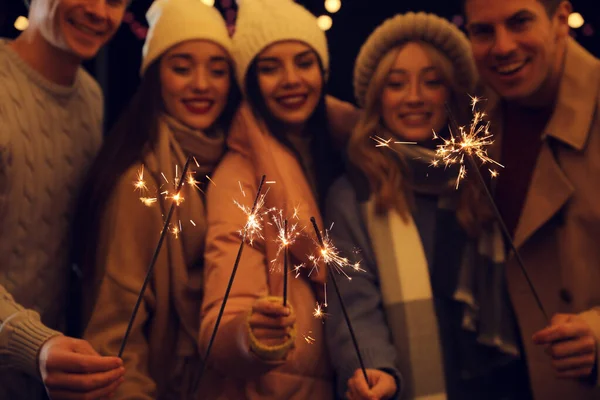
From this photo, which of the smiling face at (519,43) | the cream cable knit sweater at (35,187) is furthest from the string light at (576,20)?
the cream cable knit sweater at (35,187)

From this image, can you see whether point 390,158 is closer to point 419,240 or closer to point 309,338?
point 419,240

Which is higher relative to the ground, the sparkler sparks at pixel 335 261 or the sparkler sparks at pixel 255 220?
the sparkler sparks at pixel 255 220

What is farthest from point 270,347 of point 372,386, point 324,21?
point 324,21

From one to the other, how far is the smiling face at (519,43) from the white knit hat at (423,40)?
66mm

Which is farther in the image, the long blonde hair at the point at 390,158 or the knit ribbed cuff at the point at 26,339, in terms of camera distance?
the long blonde hair at the point at 390,158

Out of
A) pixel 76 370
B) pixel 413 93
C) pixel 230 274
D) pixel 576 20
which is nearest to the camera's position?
pixel 76 370

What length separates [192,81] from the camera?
158cm

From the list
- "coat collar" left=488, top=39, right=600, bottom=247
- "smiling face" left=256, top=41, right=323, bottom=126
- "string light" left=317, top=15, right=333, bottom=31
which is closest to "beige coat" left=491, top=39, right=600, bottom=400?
"coat collar" left=488, top=39, right=600, bottom=247

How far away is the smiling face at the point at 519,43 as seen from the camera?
1443mm

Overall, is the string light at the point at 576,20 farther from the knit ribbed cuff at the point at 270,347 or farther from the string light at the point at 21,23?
the string light at the point at 21,23

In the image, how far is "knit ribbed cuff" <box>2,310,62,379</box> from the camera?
1297 mm

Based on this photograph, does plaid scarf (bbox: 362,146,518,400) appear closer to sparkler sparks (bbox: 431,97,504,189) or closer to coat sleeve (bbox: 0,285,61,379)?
sparkler sparks (bbox: 431,97,504,189)

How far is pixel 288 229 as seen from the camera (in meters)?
1.46

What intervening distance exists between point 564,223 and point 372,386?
471 mm
